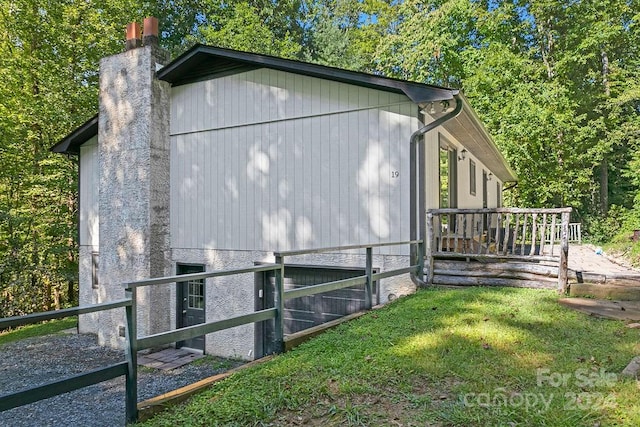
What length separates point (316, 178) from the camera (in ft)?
24.4

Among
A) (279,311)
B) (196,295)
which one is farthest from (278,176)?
(279,311)

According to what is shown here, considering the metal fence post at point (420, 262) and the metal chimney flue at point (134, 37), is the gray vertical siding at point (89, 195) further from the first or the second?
the metal fence post at point (420, 262)

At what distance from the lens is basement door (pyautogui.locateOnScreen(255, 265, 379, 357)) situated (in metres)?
7.18

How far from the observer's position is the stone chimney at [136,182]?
8.73m

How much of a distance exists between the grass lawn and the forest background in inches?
407

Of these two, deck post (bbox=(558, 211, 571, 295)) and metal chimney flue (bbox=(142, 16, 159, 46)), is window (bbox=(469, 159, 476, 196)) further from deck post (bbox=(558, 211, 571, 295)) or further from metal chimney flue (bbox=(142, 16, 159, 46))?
metal chimney flue (bbox=(142, 16, 159, 46))

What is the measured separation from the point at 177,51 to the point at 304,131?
53.1 feet

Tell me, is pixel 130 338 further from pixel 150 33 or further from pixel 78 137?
pixel 78 137

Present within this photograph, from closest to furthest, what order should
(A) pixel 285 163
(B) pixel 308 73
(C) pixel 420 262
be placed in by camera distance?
(C) pixel 420 262, (B) pixel 308 73, (A) pixel 285 163

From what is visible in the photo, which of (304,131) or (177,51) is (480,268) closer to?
(304,131)

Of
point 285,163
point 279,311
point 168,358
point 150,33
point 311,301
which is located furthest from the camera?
point 150,33

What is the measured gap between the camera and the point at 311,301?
24.9 ft

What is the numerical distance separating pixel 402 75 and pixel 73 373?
18.2m

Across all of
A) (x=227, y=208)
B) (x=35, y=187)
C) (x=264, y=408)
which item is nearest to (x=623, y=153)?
(x=227, y=208)
